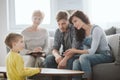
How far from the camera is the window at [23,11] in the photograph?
4852mm

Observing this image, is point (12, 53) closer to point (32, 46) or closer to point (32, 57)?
point (32, 57)

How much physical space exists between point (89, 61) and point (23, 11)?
231cm

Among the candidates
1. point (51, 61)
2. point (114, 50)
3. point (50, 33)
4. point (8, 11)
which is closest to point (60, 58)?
point (51, 61)

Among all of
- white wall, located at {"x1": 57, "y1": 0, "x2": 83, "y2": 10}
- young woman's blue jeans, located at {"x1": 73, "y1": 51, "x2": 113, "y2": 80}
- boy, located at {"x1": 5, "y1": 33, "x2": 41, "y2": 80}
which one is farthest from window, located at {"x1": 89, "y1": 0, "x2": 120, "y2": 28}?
boy, located at {"x1": 5, "y1": 33, "x2": 41, "y2": 80}

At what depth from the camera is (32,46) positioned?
12.5 ft

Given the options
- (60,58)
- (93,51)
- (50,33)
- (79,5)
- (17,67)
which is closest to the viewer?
(17,67)

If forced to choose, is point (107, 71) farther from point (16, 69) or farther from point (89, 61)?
point (16, 69)

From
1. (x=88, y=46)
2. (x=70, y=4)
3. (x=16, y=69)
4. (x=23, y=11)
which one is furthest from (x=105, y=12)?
(x=16, y=69)

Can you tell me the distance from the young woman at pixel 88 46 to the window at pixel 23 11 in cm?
168

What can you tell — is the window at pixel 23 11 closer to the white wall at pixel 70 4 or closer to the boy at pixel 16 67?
the white wall at pixel 70 4

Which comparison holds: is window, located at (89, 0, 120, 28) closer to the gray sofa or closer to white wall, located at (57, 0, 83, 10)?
white wall, located at (57, 0, 83, 10)

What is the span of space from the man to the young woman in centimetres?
11

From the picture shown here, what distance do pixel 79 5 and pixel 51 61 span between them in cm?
164

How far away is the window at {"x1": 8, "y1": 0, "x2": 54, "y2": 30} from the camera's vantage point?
4852mm
